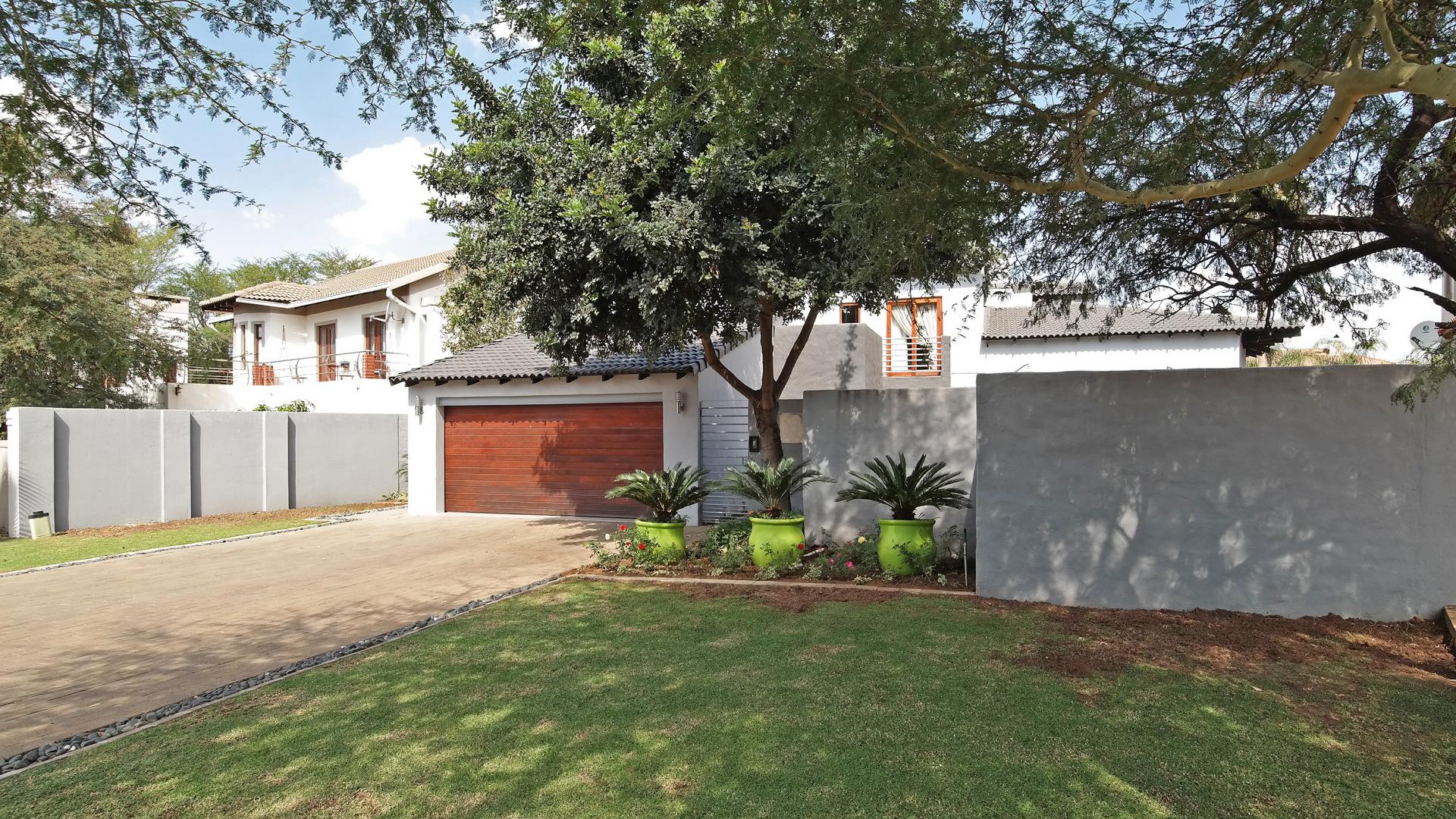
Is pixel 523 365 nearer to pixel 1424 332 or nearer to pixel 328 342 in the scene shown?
pixel 1424 332

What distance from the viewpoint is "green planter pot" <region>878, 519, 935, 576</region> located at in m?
8.77

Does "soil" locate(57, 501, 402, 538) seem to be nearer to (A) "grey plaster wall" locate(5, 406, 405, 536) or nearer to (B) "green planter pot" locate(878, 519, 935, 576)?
(A) "grey plaster wall" locate(5, 406, 405, 536)

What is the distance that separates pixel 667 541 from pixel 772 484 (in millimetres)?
1547

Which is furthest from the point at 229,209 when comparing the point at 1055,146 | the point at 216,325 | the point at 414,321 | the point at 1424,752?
the point at 216,325

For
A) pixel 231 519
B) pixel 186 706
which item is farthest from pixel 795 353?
pixel 231 519

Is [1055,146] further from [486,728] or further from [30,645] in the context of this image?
[30,645]

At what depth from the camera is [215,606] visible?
8.59 metres

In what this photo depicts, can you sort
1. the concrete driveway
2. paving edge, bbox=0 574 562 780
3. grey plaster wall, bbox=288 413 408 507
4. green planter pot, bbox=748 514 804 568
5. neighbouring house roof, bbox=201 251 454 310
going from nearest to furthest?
paving edge, bbox=0 574 562 780, the concrete driveway, green planter pot, bbox=748 514 804 568, grey plaster wall, bbox=288 413 408 507, neighbouring house roof, bbox=201 251 454 310

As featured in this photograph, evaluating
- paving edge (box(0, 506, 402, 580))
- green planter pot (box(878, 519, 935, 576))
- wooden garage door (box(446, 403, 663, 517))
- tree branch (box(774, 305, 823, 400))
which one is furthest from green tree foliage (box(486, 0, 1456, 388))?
paving edge (box(0, 506, 402, 580))

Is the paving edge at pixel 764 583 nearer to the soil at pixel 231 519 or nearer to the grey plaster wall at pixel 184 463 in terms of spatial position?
the soil at pixel 231 519

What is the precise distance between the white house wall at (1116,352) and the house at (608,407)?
19.0ft

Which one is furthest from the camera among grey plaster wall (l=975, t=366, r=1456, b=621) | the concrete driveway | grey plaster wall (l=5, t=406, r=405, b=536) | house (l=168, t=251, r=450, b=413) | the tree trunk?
house (l=168, t=251, r=450, b=413)

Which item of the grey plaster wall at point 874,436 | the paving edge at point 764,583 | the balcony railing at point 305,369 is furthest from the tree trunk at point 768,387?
the balcony railing at point 305,369

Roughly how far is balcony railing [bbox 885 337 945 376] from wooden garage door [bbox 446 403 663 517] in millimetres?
7284
